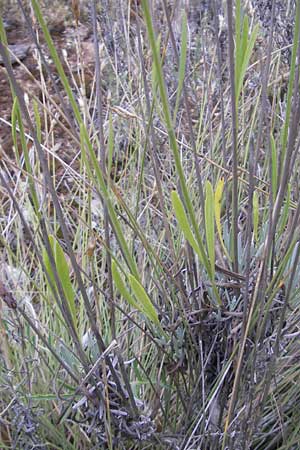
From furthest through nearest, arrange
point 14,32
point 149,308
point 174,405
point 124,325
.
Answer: point 14,32 < point 124,325 < point 174,405 < point 149,308

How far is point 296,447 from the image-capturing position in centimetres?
79

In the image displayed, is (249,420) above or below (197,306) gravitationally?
below

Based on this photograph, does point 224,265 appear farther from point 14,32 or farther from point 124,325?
Answer: point 14,32

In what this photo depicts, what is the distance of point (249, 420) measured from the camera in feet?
2.33

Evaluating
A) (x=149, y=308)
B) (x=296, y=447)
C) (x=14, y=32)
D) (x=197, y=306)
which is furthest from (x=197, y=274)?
(x=14, y=32)

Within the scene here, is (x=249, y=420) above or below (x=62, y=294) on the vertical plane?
below

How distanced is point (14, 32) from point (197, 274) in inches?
77.4

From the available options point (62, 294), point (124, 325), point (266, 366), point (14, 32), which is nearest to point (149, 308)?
point (62, 294)

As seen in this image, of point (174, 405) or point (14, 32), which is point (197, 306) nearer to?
point (174, 405)

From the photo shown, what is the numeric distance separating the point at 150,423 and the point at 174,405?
108 millimetres

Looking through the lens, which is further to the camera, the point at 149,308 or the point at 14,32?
the point at 14,32

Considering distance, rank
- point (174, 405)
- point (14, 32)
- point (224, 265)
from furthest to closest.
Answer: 1. point (14, 32)
2. point (174, 405)
3. point (224, 265)

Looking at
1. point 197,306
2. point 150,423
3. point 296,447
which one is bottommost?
point 296,447

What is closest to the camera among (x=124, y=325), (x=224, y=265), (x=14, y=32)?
(x=224, y=265)
